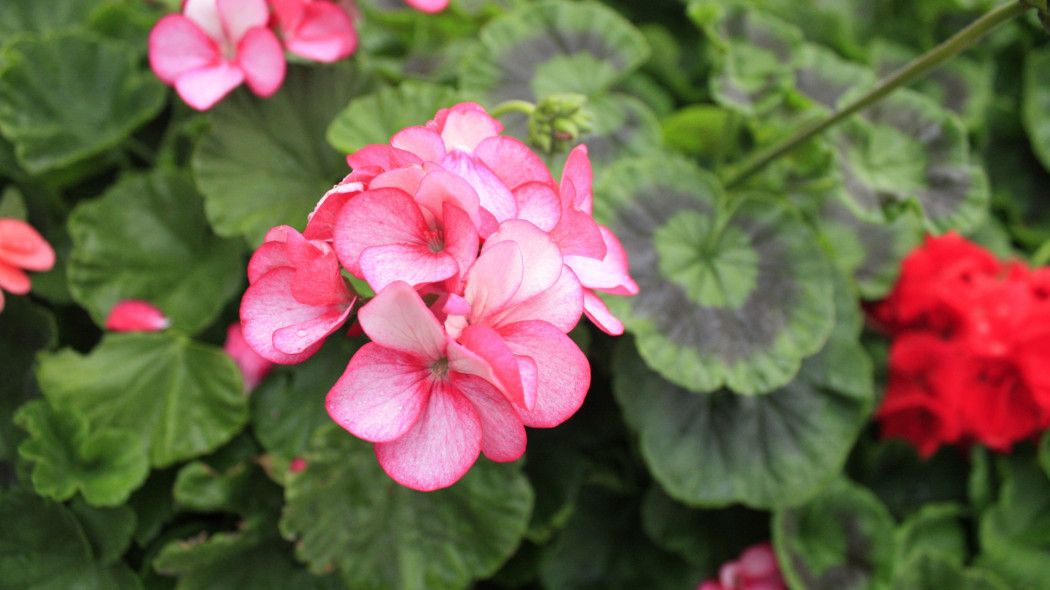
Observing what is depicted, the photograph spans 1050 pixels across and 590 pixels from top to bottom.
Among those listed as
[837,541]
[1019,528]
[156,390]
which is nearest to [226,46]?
[156,390]

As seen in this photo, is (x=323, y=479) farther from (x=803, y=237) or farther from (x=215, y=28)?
(x=803, y=237)

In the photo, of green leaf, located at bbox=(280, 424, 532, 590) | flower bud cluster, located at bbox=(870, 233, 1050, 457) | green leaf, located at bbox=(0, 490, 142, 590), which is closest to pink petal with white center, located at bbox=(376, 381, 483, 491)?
green leaf, located at bbox=(280, 424, 532, 590)

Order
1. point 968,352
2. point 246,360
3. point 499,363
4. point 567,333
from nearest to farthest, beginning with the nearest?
point 499,363, point 567,333, point 246,360, point 968,352

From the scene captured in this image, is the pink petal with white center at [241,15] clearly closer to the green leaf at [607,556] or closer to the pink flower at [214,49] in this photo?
the pink flower at [214,49]

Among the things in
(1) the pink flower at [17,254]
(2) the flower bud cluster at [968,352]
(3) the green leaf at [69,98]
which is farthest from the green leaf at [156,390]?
(2) the flower bud cluster at [968,352]

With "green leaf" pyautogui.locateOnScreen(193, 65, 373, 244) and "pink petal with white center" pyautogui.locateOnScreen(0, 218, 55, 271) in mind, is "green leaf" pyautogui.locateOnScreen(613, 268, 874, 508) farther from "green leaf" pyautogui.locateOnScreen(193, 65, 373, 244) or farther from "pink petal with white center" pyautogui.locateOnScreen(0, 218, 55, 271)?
"pink petal with white center" pyautogui.locateOnScreen(0, 218, 55, 271)

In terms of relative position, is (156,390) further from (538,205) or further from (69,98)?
(538,205)
